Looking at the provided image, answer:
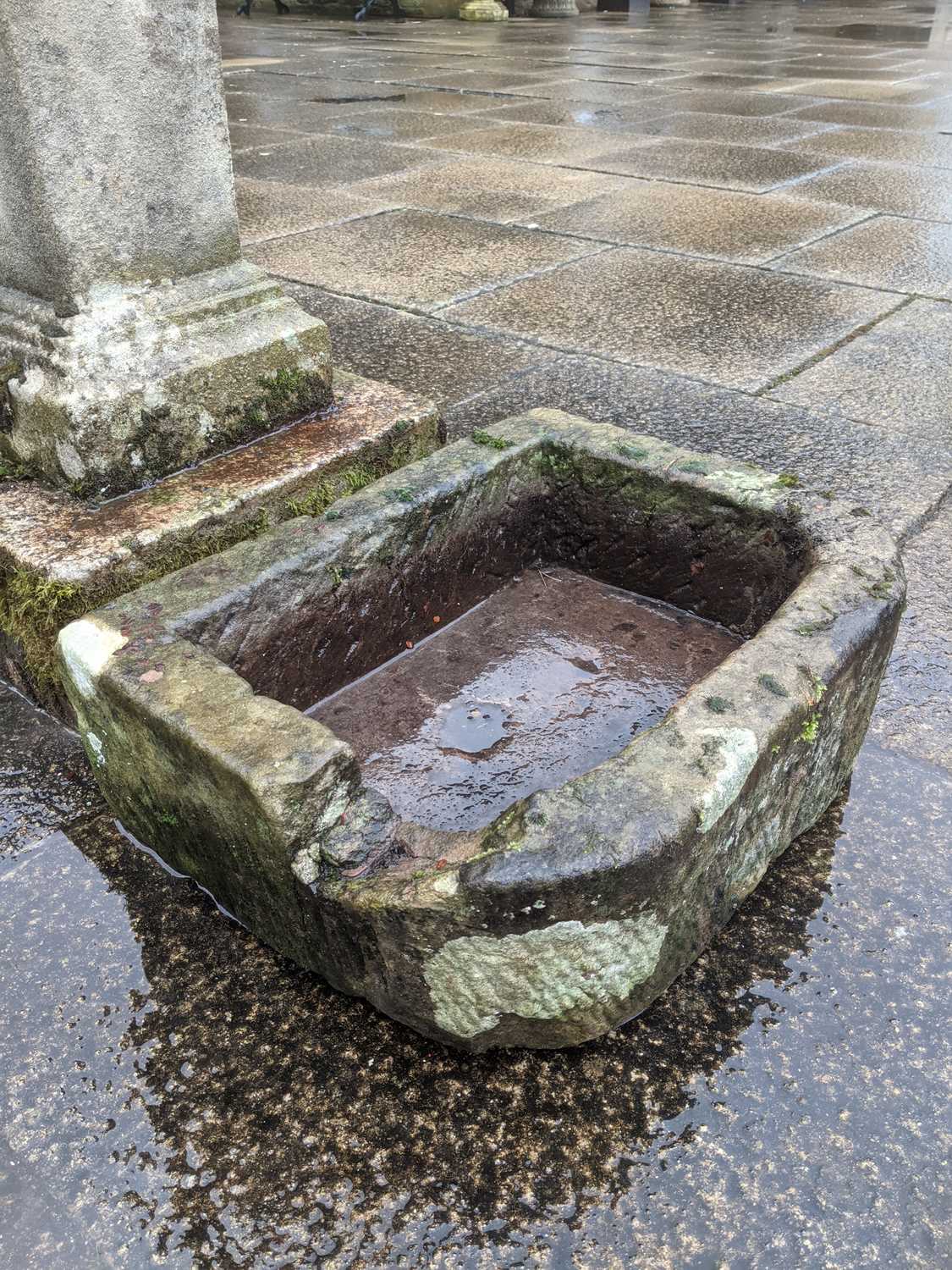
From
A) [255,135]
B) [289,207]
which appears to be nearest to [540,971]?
[289,207]

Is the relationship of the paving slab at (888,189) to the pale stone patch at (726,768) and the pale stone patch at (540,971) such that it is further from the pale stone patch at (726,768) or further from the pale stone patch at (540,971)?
the pale stone patch at (540,971)

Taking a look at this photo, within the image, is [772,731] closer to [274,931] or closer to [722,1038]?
[722,1038]

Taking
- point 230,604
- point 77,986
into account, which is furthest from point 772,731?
point 77,986

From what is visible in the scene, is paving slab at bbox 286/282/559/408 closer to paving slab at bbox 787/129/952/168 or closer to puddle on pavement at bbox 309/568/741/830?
puddle on pavement at bbox 309/568/741/830

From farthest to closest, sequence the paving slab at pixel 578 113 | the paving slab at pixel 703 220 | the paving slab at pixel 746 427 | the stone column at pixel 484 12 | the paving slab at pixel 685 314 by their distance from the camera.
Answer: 1. the stone column at pixel 484 12
2. the paving slab at pixel 578 113
3. the paving slab at pixel 703 220
4. the paving slab at pixel 685 314
5. the paving slab at pixel 746 427

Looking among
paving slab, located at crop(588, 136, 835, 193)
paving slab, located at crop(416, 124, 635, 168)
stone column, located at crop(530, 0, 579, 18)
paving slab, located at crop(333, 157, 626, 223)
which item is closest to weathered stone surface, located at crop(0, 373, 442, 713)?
paving slab, located at crop(333, 157, 626, 223)

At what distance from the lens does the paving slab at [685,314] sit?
313cm

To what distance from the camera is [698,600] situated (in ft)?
6.42

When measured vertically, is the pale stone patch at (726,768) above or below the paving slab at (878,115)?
above

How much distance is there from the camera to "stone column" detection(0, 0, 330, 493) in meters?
1.75

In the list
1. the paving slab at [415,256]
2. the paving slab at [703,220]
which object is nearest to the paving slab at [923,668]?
the paving slab at [415,256]

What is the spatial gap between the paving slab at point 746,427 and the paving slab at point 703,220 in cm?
134

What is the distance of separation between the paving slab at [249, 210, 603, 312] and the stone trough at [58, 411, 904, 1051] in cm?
181

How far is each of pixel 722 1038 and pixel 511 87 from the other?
316 inches
